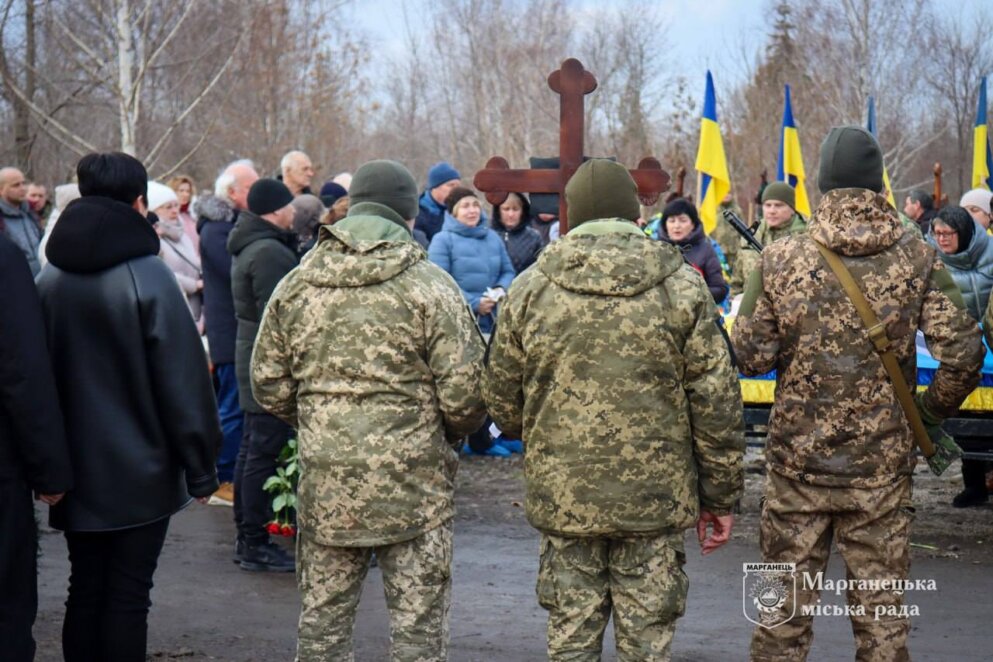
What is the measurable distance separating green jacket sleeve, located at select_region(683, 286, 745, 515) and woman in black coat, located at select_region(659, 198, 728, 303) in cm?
532

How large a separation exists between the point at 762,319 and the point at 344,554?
1749 mm

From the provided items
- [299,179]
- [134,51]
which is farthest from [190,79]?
[299,179]

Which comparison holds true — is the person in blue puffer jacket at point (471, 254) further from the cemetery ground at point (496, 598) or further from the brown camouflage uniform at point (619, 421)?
the brown camouflage uniform at point (619, 421)

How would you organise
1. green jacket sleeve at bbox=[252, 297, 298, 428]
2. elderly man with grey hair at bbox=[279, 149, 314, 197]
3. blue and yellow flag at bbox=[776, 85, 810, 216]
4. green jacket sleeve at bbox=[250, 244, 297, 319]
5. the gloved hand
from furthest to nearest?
blue and yellow flag at bbox=[776, 85, 810, 216] < elderly man with grey hair at bbox=[279, 149, 314, 197] < green jacket sleeve at bbox=[250, 244, 297, 319] < the gloved hand < green jacket sleeve at bbox=[252, 297, 298, 428]

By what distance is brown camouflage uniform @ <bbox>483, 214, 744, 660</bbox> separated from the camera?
4.00m

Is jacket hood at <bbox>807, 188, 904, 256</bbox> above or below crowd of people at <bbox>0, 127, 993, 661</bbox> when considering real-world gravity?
above

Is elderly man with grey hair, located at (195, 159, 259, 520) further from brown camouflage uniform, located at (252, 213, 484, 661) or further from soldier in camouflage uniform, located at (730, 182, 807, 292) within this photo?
soldier in camouflage uniform, located at (730, 182, 807, 292)

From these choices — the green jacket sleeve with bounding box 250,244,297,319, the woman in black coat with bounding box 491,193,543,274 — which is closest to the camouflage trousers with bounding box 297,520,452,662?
the green jacket sleeve with bounding box 250,244,297,319

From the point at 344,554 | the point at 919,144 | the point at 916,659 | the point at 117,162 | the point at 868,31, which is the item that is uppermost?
the point at 868,31

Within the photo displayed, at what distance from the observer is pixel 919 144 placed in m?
29.7

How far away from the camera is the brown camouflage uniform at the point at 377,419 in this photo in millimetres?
4301

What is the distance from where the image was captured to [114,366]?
4.39 m

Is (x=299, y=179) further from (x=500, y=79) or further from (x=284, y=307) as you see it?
(x=500, y=79)

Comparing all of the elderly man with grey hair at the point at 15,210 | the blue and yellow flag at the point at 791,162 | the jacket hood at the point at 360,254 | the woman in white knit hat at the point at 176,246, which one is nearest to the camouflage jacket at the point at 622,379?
the jacket hood at the point at 360,254
